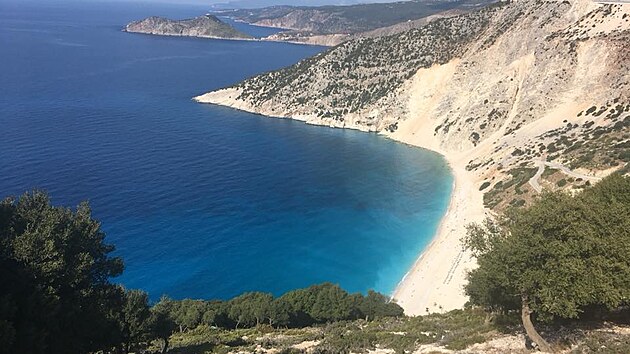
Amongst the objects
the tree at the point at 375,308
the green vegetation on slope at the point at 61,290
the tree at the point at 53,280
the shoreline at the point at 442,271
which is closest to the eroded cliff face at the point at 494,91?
the shoreline at the point at 442,271

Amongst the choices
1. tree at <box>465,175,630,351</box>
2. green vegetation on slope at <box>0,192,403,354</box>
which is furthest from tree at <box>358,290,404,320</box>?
tree at <box>465,175,630,351</box>

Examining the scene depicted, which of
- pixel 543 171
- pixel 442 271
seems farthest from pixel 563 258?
pixel 543 171

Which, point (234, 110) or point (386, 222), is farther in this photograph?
point (234, 110)

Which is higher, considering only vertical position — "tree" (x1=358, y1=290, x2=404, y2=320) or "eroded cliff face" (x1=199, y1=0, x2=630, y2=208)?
"eroded cliff face" (x1=199, y1=0, x2=630, y2=208)

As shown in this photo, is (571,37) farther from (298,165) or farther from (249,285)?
(249,285)

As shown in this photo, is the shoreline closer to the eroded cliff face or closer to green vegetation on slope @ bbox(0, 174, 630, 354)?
the eroded cliff face

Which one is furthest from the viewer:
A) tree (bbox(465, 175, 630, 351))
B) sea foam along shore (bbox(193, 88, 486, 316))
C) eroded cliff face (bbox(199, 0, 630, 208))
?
eroded cliff face (bbox(199, 0, 630, 208))

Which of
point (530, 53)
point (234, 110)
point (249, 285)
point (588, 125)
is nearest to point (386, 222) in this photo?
point (249, 285)
